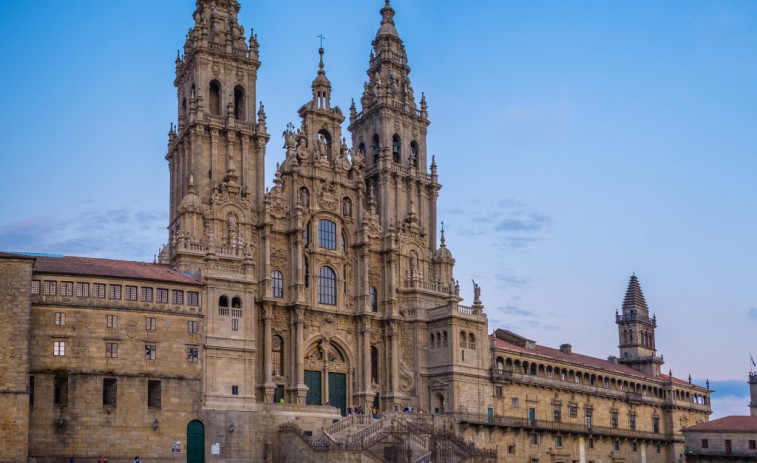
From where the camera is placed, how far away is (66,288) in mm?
63375

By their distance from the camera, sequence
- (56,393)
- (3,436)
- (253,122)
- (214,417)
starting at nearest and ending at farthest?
(3,436), (56,393), (214,417), (253,122)

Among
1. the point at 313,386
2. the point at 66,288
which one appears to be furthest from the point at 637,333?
the point at 66,288

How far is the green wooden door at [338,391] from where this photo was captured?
274ft

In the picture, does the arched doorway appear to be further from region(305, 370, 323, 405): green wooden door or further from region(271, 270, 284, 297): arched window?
region(271, 270, 284, 297): arched window

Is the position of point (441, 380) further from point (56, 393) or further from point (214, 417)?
point (56, 393)

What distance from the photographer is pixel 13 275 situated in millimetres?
60000

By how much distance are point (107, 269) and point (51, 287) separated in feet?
14.8

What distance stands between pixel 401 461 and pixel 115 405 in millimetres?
20032

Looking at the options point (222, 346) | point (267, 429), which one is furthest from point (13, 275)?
point (267, 429)

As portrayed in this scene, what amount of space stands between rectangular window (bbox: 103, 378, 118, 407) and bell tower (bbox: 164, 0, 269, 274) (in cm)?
1474

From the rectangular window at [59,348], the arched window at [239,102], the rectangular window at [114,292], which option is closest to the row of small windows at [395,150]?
the arched window at [239,102]

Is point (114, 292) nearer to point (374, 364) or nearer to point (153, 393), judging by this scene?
point (153, 393)

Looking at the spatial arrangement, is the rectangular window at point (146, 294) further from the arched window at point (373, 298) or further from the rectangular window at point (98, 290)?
the arched window at point (373, 298)

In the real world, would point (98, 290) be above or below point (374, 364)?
above
